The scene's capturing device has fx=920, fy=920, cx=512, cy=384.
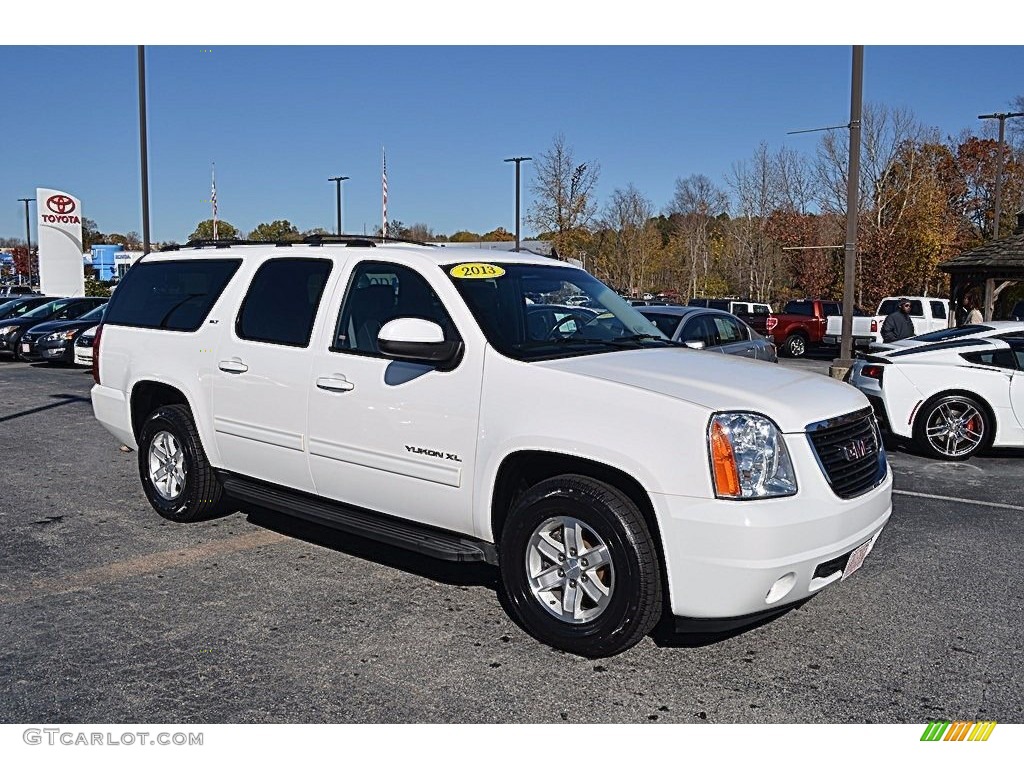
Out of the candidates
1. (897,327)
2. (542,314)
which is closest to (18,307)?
(897,327)

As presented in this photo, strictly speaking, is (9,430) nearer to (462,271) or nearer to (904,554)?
(462,271)

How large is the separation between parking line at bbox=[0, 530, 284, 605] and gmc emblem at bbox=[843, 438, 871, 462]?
3.60m

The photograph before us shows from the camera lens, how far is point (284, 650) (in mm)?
4223

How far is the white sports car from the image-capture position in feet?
30.3

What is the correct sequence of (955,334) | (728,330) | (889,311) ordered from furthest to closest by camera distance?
(889,311)
(728,330)
(955,334)

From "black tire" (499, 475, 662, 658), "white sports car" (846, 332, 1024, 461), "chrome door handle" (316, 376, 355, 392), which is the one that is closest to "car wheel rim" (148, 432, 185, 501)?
"chrome door handle" (316, 376, 355, 392)

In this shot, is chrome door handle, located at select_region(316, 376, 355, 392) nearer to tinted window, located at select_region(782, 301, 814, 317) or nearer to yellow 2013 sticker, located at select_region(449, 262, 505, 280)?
yellow 2013 sticker, located at select_region(449, 262, 505, 280)

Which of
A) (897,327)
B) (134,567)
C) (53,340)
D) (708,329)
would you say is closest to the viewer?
(134,567)

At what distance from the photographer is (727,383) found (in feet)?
13.9

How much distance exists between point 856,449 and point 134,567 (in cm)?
408

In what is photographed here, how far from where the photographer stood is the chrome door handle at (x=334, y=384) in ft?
16.2

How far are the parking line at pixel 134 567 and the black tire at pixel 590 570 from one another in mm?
2237

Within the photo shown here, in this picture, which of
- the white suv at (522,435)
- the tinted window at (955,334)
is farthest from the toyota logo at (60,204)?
the tinted window at (955,334)

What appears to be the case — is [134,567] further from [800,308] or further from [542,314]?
[800,308]
